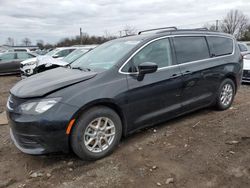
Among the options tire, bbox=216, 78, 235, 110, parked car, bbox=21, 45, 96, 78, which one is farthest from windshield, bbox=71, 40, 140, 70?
tire, bbox=216, 78, 235, 110

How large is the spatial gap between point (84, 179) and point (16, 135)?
107cm

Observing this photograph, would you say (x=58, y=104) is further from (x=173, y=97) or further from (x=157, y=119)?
(x=173, y=97)

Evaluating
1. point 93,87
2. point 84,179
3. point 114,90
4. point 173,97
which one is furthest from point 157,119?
point 84,179

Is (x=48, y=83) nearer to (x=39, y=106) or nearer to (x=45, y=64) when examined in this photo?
(x=39, y=106)

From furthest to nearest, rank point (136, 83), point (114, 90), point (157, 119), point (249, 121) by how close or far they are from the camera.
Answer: point (249, 121) < point (157, 119) < point (136, 83) < point (114, 90)

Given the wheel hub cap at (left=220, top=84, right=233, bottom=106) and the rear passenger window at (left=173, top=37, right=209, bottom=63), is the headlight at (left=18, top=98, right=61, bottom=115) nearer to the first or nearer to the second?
the rear passenger window at (left=173, top=37, right=209, bottom=63)

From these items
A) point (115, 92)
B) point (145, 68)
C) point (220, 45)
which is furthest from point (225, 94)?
point (115, 92)

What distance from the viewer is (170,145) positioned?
151 inches

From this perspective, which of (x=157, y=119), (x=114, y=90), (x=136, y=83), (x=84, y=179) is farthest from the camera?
(x=157, y=119)

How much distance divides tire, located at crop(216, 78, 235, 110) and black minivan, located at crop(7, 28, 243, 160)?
64 millimetres

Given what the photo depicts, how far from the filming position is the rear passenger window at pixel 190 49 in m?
4.45

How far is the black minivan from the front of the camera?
310cm

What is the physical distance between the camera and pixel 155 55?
4.11m

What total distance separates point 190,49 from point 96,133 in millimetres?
2477
